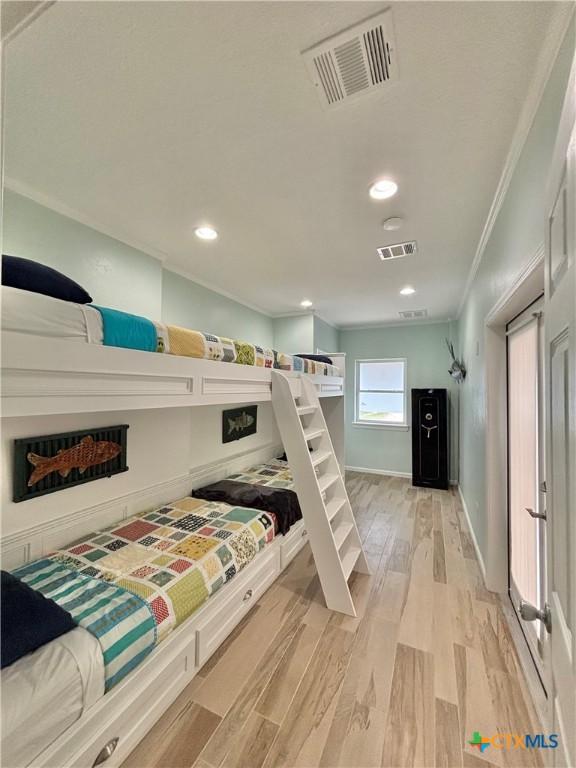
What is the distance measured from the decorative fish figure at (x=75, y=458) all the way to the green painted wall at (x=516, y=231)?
106 inches

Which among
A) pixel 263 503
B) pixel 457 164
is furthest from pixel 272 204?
pixel 263 503

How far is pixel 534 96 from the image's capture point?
116 centimetres

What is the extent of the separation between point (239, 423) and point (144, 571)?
2079 mm

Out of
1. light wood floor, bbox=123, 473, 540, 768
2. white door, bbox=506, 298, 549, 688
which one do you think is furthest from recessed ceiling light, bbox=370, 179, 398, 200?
light wood floor, bbox=123, 473, 540, 768

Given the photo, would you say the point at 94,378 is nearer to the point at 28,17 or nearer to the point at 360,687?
the point at 28,17

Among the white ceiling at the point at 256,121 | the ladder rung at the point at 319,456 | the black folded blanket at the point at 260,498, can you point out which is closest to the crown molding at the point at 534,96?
the white ceiling at the point at 256,121

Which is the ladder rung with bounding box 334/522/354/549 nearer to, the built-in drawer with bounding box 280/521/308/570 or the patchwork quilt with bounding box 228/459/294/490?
the built-in drawer with bounding box 280/521/308/570

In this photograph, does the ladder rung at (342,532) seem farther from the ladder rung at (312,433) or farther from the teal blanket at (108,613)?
the teal blanket at (108,613)

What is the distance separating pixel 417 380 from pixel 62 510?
5005 mm

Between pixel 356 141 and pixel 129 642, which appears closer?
pixel 129 642

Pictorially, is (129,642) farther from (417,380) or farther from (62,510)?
(417,380)

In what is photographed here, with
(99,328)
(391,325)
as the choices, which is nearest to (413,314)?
(391,325)

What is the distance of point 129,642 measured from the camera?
1193 millimetres

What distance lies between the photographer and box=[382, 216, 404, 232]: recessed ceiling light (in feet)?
6.66
